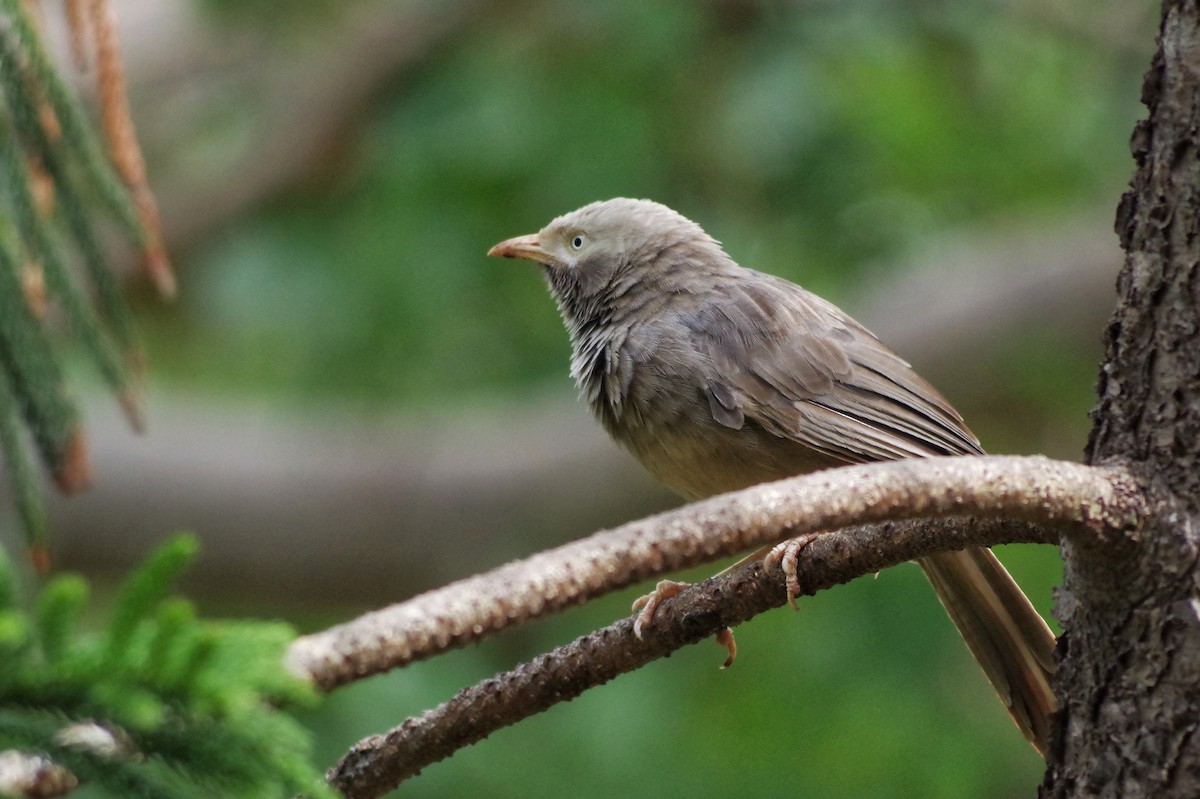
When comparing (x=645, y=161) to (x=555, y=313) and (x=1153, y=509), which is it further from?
(x=1153, y=509)

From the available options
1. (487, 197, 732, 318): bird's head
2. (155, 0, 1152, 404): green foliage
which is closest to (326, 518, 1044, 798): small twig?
(487, 197, 732, 318): bird's head

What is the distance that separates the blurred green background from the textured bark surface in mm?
4752

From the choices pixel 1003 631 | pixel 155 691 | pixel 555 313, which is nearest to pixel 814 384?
pixel 1003 631

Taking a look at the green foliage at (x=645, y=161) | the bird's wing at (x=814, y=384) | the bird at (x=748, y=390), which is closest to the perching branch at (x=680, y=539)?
the bird at (x=748, y=390)

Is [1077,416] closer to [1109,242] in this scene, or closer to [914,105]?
[1109,242]

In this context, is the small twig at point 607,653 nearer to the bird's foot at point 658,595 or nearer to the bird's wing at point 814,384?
the bird's foot at point 658,595

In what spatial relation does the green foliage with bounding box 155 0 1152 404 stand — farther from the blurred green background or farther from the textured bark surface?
the textured bark surface

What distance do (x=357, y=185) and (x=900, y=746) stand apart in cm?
501

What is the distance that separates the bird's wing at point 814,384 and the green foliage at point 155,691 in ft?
9.88

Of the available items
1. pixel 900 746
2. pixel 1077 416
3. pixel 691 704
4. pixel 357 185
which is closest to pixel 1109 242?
pixel 1077 416

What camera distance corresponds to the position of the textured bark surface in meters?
2.45

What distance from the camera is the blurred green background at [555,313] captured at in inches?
294

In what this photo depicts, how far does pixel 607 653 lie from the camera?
2.88m

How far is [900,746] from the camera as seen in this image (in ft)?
23.9
